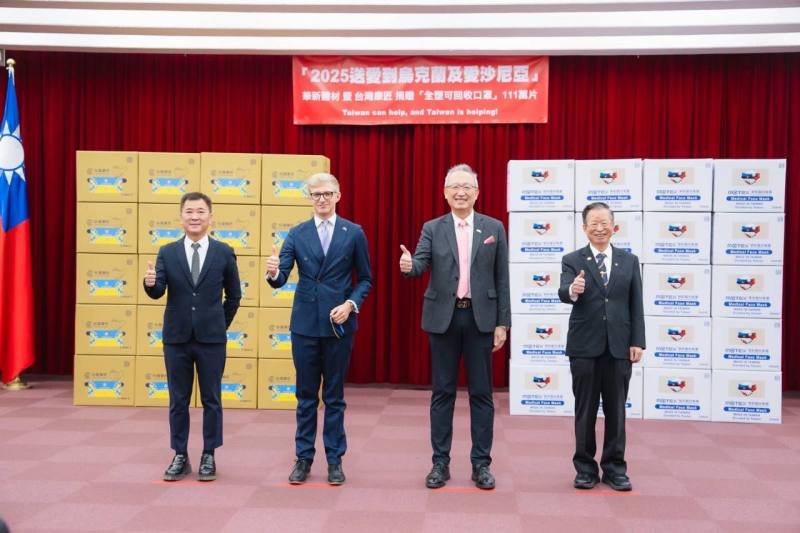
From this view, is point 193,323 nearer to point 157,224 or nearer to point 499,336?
point 499,336

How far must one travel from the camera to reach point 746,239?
471 cm

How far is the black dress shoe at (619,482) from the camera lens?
10.5 feet

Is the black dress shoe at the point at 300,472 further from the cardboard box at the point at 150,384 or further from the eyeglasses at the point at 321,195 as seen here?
the cardboard box at the point at 150,384

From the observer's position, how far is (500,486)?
3.26 m

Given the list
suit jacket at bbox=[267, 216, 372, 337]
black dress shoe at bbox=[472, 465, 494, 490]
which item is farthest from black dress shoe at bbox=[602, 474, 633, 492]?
suit jacket at bbox=[267, 216, 372, 337]

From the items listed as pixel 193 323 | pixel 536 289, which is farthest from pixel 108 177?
pixel 536 289

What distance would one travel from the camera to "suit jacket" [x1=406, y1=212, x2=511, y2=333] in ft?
10.4

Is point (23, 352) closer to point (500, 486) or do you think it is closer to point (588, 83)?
point (500, 486)

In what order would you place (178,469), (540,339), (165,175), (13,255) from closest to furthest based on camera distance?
(178,469) → (540,339) → (165,175) → (13,255)

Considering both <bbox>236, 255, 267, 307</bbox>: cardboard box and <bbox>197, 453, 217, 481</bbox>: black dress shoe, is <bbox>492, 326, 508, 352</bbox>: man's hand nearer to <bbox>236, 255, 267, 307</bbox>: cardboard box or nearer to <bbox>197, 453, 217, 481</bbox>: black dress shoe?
<bbox>197, 453, 217, 481</bbox>: black dress shoe

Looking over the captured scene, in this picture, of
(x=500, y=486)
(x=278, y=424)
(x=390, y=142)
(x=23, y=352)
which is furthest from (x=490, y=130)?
(x=23, y=352)

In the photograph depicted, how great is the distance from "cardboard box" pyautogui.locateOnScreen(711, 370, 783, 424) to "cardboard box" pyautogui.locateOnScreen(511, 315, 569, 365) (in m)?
1.08

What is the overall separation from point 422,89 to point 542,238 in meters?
1.86

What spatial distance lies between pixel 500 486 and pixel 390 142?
3500 mm
